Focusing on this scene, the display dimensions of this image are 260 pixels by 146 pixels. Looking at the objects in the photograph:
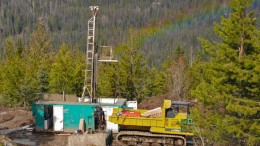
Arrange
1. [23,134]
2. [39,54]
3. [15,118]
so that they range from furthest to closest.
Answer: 1. [39,54]
2. [15,118]
3. [23,134]

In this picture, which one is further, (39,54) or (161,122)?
(39,54)

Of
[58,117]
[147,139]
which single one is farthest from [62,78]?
[147,139]

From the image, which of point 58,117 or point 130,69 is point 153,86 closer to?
point 130,69

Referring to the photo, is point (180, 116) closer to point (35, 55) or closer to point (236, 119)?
point (236, 119)

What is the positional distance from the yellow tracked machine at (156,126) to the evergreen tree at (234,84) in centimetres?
242

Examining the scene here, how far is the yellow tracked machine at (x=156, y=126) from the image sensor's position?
64.0ft

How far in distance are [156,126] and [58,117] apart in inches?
266

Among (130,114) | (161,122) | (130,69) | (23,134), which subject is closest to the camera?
(161,122)

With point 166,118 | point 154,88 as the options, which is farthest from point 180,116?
point 154,88

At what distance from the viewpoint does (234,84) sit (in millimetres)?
16422

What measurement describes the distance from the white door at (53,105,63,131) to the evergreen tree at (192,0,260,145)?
9.29m

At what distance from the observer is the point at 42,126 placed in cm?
2302

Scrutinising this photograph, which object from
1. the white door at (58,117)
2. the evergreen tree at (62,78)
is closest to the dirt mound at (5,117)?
the white door at (58,117)

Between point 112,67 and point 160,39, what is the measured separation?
154682 mm
